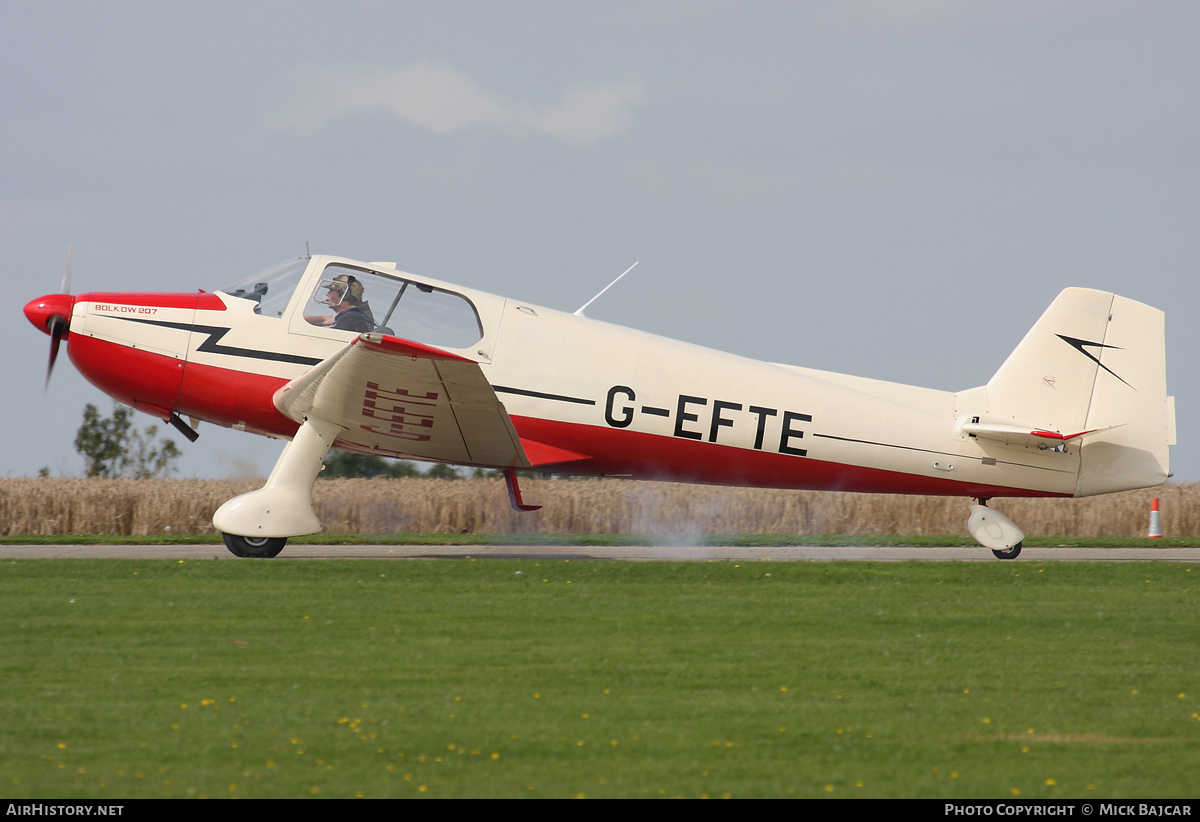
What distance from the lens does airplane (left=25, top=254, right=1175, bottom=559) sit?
32.3 ft

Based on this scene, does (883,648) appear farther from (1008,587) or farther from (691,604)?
(1008,587)

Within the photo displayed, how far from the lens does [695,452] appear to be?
10.6 m

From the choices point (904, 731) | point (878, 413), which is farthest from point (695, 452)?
point (904, 731)

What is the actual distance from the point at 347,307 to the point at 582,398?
242 centimetres

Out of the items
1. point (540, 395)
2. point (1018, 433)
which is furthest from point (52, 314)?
point (1018, 433)

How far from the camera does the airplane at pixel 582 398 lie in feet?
32.3

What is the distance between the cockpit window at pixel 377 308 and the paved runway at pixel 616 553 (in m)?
2.36

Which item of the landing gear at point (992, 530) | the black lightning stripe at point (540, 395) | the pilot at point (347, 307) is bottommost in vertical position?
the landing gear at point (992, 530)

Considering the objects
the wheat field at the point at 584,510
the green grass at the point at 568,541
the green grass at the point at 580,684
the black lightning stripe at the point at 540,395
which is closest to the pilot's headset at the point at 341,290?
the black lightning stripe at the point at 540,395

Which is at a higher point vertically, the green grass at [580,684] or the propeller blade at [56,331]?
the propeller blade at [56,331]

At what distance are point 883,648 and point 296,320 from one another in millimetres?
6215

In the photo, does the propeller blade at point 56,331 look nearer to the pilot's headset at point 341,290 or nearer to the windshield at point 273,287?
the windshield at point 273,287

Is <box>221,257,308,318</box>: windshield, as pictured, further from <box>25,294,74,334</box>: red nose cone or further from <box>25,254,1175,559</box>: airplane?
<box>25,294,74,334</box>: red nose cone

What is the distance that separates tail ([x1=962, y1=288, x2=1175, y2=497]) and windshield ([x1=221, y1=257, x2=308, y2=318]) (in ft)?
22.8
